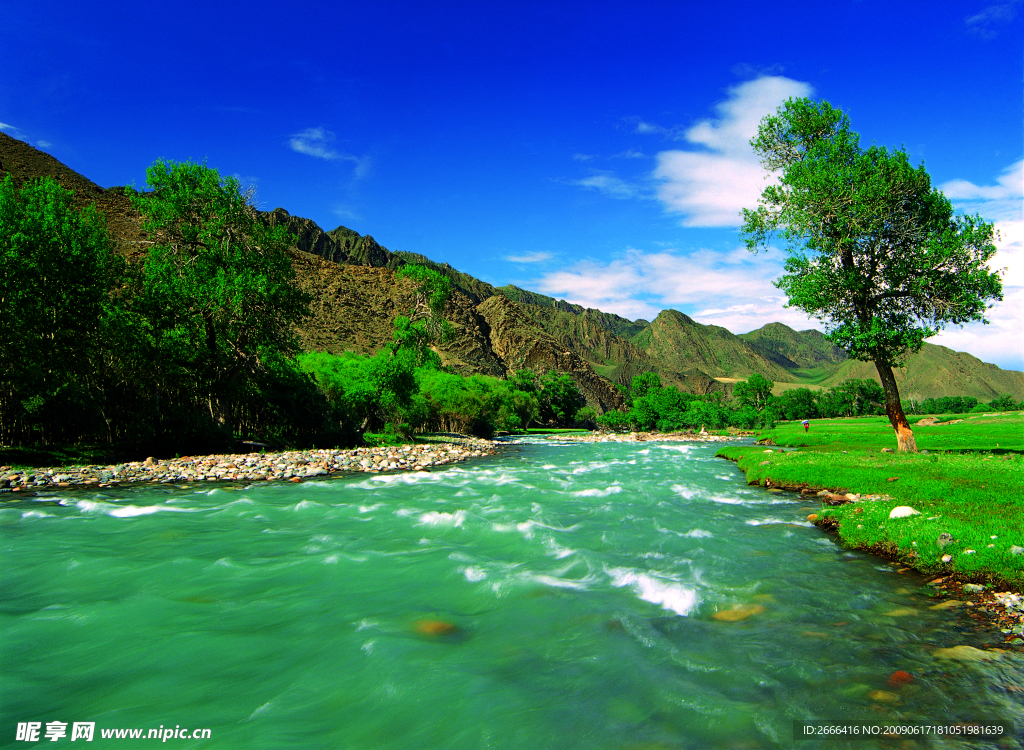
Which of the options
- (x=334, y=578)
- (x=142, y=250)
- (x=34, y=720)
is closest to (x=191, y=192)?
(x=142, y=250)

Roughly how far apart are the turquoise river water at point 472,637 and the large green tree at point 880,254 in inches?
642

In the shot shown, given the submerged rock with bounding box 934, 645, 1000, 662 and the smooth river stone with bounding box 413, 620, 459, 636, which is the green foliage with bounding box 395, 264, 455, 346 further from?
the submerged rock with bounding box 934, 645, 1000, 662

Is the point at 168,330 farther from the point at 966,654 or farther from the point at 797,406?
the point at 797,406

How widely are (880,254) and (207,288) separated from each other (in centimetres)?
4295

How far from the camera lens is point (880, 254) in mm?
24734

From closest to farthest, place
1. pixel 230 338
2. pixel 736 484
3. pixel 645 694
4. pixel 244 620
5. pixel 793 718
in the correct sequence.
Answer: pixel 793 718, pixel 645 694, pixel 244 620, pixel 736 484, pixel 230 338

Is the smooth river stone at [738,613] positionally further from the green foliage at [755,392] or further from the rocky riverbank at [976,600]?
the green foliage at [755,392]

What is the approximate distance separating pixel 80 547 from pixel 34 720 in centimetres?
838

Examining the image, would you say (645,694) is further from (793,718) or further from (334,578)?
(334,578)

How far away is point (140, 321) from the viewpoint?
33.9 m

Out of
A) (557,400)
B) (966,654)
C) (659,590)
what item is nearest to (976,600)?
(966,654)

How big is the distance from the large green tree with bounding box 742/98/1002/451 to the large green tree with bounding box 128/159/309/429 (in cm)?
3616

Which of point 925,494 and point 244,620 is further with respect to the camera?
point 925,494

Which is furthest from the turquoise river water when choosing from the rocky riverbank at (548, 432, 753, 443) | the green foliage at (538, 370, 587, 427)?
the green foliage at (538, 370, 587, 427)
